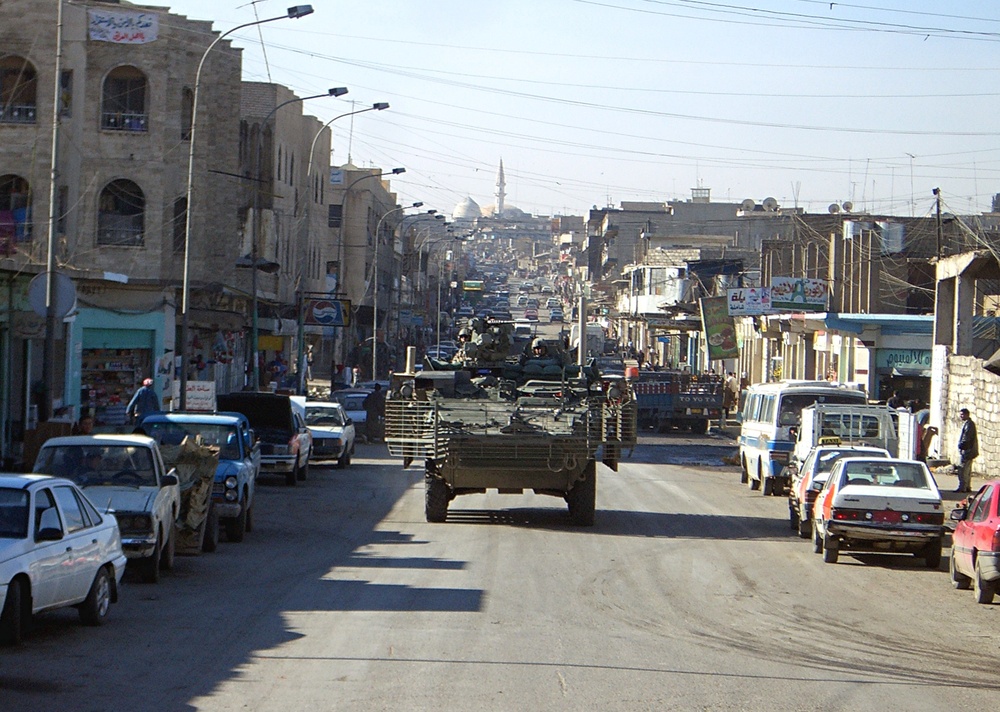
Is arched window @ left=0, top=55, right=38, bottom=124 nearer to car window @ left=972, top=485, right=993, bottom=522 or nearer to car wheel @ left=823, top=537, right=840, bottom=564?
car wheel @ left=823, top=537, right=840, bottom=564

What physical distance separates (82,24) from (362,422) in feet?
47.8

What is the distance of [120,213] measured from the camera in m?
41.1

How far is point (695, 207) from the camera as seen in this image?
11812 cm

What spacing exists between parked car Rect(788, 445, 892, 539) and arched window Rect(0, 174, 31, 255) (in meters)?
26.8

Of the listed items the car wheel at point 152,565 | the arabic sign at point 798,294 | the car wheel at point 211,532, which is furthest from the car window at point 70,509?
the arabic sign at point 798,294

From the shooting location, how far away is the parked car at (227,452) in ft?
56.5

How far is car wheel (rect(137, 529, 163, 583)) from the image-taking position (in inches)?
540

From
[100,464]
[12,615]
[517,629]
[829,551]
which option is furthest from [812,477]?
[12,615]

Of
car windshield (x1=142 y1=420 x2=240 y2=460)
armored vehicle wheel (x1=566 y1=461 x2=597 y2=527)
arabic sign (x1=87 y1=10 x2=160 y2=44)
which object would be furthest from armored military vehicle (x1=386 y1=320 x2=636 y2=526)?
arabic sign (x1=87 y1=10 x2=160 y2=44)

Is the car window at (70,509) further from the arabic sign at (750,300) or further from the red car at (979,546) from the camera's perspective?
Result: the arabic sign at (750,300)

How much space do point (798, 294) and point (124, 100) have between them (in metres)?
23.7

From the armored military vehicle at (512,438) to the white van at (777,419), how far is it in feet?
16.7

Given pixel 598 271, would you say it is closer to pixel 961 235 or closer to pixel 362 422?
pixel 961 235

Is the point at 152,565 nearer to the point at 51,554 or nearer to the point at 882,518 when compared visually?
the point at 51,554
